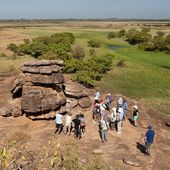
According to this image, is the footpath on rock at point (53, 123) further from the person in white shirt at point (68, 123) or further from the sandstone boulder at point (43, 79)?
the person in white shirt at point (68, 123)

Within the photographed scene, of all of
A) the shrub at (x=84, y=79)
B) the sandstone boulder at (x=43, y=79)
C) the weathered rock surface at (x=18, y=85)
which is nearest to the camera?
the sandstone boulder at (x=43, y=79)

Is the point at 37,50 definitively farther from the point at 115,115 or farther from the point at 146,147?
the point at 146,147

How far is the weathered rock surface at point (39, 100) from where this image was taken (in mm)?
23312

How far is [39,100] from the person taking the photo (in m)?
23.5

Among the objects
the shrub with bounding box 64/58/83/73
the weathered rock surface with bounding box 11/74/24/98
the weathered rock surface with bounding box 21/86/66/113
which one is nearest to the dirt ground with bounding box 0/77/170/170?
the weathered rock surface with bounding box 21/86/66/113

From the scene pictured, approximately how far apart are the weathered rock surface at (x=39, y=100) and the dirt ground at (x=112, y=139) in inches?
36.3

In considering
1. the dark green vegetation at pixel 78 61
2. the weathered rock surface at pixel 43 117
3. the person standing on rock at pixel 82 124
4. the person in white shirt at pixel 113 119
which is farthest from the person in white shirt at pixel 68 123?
the dark green vegetation at pixel 78 61

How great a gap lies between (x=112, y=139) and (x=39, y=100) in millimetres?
6091

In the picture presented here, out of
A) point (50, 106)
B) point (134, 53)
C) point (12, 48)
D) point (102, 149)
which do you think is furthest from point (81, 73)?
point (134, 53)

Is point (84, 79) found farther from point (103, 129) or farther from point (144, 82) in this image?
point (103, 129)

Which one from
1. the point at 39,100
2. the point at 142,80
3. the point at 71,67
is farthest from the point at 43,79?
the point at 142,80

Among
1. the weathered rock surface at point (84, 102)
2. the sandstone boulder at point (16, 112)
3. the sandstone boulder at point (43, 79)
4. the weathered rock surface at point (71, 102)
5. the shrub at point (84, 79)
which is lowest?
the shrub at point (84, 79)

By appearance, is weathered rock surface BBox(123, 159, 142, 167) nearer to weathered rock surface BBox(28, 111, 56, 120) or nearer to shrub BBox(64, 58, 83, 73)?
weathered rock surface BBox(28, 111, 56, 120)

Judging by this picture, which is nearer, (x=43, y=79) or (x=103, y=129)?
(x=103, y=129)
